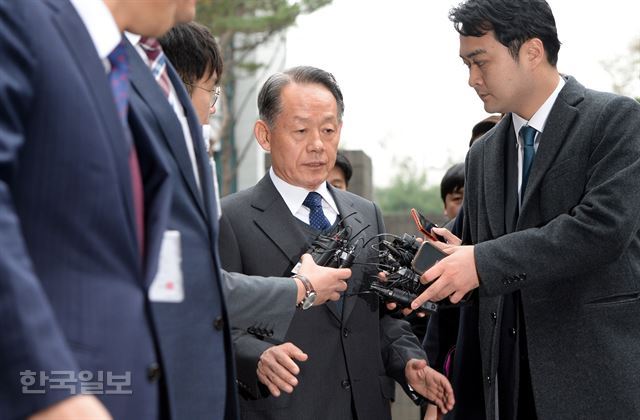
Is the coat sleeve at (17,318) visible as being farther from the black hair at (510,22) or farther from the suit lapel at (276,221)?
the black hair at (510,22)

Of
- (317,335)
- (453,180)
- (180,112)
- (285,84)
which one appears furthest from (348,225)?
(453,180)

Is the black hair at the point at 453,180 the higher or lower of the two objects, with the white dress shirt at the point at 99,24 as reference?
lower

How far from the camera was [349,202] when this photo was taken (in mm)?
3475

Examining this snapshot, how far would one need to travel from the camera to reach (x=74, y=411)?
1.25 meters

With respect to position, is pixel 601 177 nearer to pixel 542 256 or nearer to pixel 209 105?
pixel 542 256

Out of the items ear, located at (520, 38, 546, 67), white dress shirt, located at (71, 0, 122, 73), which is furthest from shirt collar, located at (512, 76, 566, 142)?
white dress shirt, located at (71, 0, 122, 73)

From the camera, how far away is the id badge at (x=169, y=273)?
1.74 m

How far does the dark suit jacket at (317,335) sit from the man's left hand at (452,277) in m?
0.31

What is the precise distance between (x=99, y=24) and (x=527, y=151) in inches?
83.6

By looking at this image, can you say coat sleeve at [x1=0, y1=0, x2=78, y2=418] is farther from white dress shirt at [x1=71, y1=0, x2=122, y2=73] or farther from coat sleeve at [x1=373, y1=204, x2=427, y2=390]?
coat sleeve at [x1=373, y1=204, x2=427, y2=390]

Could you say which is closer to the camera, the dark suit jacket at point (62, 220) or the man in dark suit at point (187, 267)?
the dark suit jacket at point (62, 220)

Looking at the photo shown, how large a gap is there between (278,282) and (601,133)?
133 centimetres

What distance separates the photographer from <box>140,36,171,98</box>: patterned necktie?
1.99m

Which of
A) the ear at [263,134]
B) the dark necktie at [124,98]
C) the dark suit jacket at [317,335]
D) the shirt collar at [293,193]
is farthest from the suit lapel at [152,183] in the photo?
the ear at [263,134]
